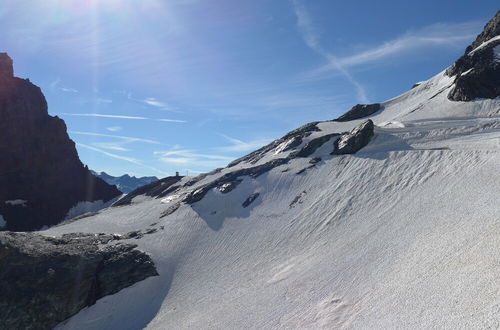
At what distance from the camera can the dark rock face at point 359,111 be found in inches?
2956

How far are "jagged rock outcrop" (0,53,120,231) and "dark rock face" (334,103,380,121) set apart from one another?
67.6 metres

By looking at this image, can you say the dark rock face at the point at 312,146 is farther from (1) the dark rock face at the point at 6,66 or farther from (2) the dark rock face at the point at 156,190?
(1) the dark rock face at the point at 6,66

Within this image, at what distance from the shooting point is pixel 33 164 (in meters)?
88.1

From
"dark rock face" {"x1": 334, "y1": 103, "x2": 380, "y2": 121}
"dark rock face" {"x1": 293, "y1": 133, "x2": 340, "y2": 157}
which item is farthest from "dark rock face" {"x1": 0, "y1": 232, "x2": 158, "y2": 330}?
"dark rock face" {"x1": 334, "y1": 103, "x2": 380, "y2": 121}

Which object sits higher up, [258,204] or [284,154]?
[284,154]

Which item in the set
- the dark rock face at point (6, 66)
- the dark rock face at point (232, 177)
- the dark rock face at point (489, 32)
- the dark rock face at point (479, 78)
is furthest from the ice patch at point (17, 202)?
the dark rock face at point (489, 32)

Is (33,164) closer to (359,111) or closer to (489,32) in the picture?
(359,111)

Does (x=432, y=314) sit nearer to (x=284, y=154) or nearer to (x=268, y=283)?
(x=268, y=283)

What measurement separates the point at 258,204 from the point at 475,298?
Answer: 29977 millimetres

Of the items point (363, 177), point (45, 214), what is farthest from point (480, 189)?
point (45, 214)

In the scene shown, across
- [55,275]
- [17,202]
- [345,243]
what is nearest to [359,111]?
[345,243]

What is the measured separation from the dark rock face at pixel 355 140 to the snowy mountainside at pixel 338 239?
0.62 m

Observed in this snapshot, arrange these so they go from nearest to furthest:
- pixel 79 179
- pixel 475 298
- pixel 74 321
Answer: pixel 475 298, pixel 74 321, pixel 79 179

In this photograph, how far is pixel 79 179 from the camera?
96062mm
